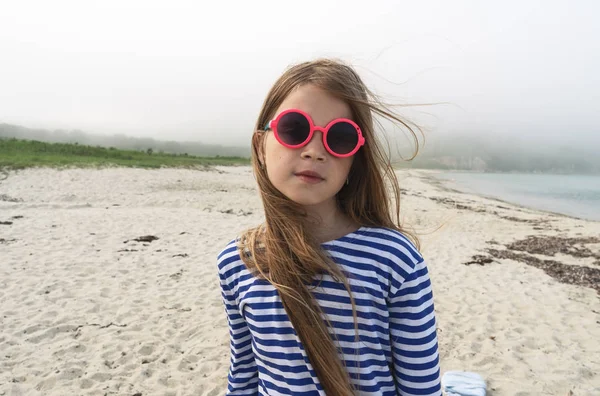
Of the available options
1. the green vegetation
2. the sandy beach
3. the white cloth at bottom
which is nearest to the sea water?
the sandy beach

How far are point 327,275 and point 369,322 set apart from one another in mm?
205

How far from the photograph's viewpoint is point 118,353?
405 centimetres

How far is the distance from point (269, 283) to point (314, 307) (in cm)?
19

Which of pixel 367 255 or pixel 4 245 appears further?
pixel 4 245

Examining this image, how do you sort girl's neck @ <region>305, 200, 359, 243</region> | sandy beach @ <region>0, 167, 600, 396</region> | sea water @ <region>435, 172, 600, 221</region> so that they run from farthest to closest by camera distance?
1. sea water @ <region>435, 172, 600, 221</region>
2. sandy beach @ <region>0, 167, 600, 396</region>
3. girl's neck @ <region>305, 200, 359, 243</region>

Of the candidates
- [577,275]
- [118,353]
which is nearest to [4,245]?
[118,353]

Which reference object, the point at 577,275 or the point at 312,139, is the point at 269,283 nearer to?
the point at 312,139

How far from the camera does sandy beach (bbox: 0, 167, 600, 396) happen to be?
379 centimetres

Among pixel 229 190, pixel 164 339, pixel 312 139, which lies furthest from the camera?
pixel 229 190

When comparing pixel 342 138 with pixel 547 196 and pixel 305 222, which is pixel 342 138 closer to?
pixel 305 222

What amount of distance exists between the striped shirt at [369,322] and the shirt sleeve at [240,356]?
0.43ft

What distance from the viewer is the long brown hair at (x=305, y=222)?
1265 millimetres

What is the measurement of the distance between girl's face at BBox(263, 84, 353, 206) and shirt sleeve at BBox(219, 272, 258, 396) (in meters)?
0.52

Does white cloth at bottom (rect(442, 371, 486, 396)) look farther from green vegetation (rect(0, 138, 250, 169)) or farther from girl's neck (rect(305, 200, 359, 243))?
green vegetation (rect(0, 138, 250, 169))
